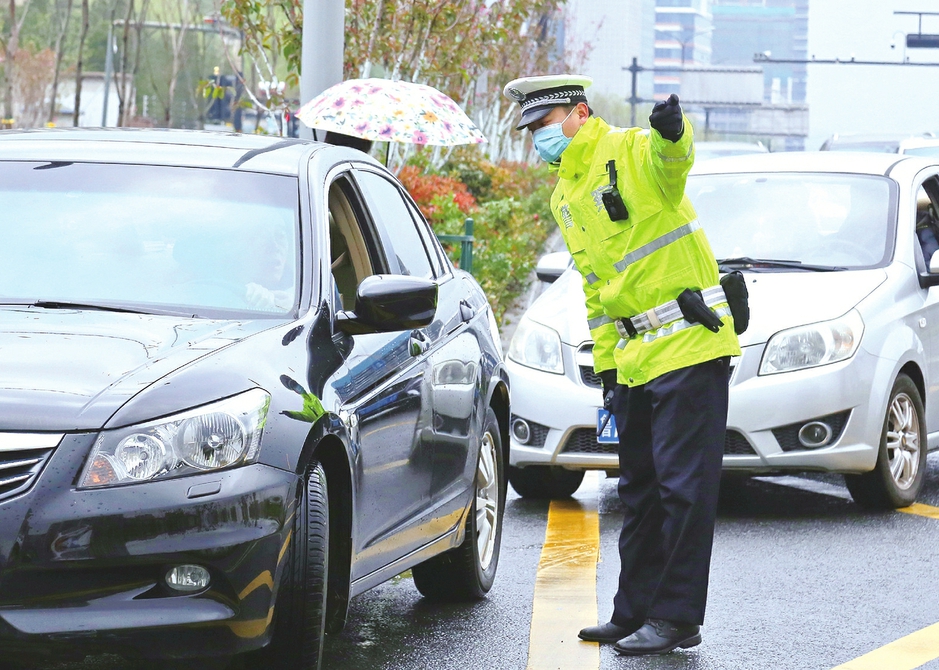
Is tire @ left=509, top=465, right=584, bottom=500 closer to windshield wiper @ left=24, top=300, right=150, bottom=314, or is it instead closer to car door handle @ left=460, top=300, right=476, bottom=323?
car door handle @ left=460, top=300, right=476, bottom=323

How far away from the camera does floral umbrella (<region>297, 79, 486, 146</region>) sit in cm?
1006

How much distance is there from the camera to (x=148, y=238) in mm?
4609

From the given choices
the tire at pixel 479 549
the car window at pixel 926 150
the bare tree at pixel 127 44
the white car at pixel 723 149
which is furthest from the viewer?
the white car at pixel 723 149

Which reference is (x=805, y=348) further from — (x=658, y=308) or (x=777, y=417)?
(x=658, y=308)

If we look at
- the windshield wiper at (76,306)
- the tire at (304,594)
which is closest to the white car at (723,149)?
the windshield wiper at (76,306)

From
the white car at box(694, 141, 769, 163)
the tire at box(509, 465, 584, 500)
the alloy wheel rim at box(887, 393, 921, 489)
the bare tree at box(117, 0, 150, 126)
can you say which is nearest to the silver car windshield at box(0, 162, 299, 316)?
the tire at box(509, 465, 584, 500)

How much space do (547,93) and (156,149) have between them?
121 cm

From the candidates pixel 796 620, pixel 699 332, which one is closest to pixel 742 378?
pixel 796 620

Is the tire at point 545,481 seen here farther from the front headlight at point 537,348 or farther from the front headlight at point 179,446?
the front headlight at point 179,446

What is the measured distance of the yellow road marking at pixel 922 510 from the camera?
755 centimetres

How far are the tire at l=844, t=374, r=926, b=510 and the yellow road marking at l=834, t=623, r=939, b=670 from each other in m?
2.23

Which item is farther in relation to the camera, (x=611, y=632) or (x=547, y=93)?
(x=611, y=632)

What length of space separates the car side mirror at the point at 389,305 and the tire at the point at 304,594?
2.18ft

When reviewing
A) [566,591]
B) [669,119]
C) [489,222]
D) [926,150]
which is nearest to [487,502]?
[566,591]
